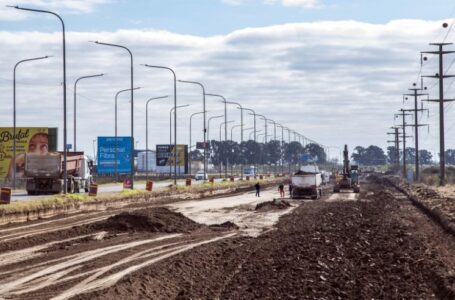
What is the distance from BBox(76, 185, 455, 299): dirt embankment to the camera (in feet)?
67.4

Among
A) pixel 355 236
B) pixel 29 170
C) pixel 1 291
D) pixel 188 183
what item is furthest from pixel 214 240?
pixel 188 183

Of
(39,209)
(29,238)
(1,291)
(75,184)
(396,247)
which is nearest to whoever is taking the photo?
(1,291)

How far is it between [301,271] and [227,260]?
457cm

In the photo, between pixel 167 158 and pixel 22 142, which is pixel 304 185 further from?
pixel 167 158

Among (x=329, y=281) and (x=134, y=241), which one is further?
(x=134, y=241)

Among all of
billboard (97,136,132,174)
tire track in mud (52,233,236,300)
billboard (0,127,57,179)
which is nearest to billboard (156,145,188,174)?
billboard (97,136,132,174)

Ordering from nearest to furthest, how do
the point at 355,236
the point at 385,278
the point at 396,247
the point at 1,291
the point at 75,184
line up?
the point at 1,291 < the point at 385,278 < the point at 396,247 < the point at 355,236 < the point at 75,184

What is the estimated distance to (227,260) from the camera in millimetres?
28578

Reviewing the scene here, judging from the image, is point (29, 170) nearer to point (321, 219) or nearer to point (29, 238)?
point (321, 219)

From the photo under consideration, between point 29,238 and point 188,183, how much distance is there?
56365mm

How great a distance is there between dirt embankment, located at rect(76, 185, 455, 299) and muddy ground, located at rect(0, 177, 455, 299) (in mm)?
31

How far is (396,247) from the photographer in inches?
1260

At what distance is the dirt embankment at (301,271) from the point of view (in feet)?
67.4

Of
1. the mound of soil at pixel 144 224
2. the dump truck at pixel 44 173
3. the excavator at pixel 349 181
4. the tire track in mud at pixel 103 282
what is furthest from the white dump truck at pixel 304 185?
the tire track in mud at pixel 103 282
